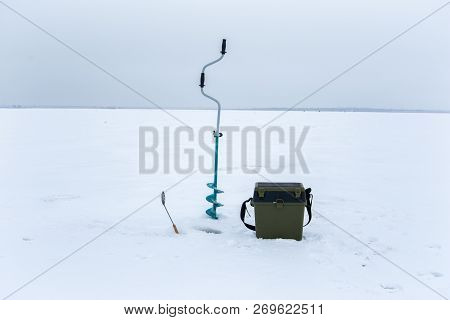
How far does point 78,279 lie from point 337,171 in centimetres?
847

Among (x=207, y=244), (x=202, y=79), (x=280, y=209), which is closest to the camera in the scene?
(x=280, y=209)

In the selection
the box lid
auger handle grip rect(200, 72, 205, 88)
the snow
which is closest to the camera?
the snow

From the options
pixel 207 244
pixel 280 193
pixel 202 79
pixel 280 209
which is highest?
pixel 202 79

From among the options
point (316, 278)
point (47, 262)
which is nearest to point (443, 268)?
point (316, 278)

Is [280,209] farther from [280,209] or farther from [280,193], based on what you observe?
[280,193]

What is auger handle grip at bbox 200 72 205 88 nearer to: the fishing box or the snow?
the fishing box

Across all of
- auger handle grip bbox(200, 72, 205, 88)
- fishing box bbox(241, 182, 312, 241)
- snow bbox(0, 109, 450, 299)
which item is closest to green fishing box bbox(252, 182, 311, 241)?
fishing box bbox(241, 182, 312, 241)

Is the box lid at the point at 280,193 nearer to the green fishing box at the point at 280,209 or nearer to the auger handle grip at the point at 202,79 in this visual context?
the green fishing box at the point at 280,209

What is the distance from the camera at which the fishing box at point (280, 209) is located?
475 cm

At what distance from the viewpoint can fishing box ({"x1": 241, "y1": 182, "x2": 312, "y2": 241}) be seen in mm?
4746

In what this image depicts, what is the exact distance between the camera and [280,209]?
15.7 ft

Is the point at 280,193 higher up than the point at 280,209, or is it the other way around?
the point at 280,193

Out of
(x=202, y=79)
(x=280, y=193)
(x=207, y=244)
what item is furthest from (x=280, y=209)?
(x=202, y=79)

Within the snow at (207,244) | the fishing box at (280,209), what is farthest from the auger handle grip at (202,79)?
the snow at (207,244)
